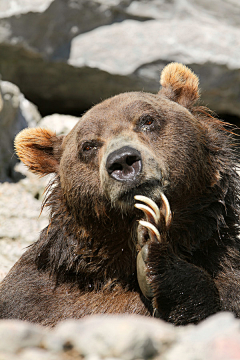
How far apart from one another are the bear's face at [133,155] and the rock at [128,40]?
142 inches

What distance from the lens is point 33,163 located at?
503 centimetres

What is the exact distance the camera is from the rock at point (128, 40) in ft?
26.6

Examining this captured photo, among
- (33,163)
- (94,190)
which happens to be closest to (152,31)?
(33,163)

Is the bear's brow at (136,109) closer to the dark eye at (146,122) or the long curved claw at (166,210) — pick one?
the dark eye at (146,122)

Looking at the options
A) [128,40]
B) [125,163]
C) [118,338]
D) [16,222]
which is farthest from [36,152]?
[128,40]

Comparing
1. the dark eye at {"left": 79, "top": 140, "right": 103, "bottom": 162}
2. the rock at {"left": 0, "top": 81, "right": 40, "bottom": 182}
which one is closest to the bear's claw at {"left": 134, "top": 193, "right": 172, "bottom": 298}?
the dark eye at {"left": 79, "top": 140, "right": 103, "bottom": 162}

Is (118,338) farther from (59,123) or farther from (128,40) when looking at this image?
(128,40)

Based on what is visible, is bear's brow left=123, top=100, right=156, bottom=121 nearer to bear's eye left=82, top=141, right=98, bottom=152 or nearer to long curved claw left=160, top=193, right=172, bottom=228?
bear's eye left=82, top=141, right=98, bottom=152

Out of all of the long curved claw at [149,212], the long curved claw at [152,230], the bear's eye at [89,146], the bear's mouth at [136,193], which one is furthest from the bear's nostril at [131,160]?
the bear's eye at [89,146]

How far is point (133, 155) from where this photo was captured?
359cm

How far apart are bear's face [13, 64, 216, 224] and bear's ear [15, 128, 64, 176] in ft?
0.70

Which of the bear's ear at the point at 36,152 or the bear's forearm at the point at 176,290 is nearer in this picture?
the bear's forearm at the point at 176,290

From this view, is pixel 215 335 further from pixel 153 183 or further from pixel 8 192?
pixel 8 192

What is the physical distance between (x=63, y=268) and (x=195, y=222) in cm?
142
